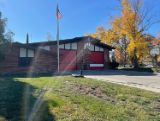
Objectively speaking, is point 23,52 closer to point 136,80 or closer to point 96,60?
point 96,60

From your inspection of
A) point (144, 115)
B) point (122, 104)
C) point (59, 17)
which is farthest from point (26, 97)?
point (59, 17)

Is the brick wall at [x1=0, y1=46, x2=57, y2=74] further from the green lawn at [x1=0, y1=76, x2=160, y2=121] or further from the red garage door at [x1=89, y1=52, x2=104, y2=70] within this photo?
the green lawn at [x1=0, y1=76, x2=160, y2=121]

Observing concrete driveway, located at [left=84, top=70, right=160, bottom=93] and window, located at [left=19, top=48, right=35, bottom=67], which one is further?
window, located at [left=19, top=48, right=35, bottom=67]

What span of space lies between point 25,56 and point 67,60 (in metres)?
6.25

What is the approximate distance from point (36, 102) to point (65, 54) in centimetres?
2195

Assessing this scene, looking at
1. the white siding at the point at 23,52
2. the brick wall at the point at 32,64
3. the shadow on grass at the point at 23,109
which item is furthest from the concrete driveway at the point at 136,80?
the white siding at the point at 23,52

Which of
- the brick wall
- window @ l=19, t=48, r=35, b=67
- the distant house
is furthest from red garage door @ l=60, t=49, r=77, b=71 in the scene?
window @ l=19, t=48, r=35, b=67

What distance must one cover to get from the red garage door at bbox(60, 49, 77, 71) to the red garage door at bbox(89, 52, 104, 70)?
2.34 metres

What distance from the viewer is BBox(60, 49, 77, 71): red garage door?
29622mm

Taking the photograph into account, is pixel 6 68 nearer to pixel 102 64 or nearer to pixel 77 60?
pixel 77 60

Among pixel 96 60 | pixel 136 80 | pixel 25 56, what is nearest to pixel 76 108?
pixel 136 80

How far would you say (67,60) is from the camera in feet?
99.5

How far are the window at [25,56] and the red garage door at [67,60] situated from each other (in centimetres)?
448

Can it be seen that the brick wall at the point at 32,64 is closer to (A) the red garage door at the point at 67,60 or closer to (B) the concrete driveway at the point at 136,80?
(A) the red garage door at the point at 67,60
